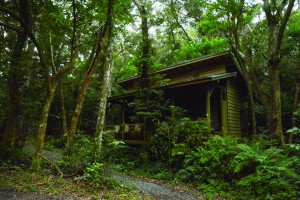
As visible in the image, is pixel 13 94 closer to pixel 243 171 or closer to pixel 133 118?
pixel 133 118

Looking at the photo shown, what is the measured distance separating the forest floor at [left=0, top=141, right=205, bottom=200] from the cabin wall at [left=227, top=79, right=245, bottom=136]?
7.14 m

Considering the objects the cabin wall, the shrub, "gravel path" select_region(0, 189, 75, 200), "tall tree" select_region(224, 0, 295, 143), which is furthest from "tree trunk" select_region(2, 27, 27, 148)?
the cabin wall

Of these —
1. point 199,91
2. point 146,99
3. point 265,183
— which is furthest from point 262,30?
point 265,183

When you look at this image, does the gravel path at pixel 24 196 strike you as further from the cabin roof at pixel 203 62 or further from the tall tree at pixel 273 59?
the tall tree at pixel 273 59

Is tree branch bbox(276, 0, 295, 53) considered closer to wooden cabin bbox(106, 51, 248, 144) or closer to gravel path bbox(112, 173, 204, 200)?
wooden cabin bbox(106, 51, 248, 144)

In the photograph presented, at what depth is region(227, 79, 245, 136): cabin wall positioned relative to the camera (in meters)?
13.1

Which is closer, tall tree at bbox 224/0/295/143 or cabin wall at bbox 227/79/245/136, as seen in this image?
tall tree at bbox 224/0/295/143

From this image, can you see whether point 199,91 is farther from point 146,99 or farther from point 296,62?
point 296,62

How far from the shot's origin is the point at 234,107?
45.8 ft

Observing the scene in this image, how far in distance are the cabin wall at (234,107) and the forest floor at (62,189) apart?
7.14m

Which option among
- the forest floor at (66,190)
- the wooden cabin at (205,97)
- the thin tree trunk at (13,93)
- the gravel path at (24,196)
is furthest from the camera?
the wooden cabin at (205,97)

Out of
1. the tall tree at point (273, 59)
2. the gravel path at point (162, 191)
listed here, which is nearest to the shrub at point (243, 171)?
the gravel path at point (162, 191)

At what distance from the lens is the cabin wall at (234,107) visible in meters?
13.1

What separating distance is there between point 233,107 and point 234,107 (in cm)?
22
